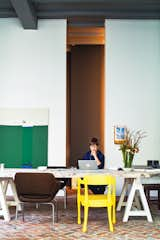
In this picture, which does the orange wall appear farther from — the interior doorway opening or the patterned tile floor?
the patterned tile floor

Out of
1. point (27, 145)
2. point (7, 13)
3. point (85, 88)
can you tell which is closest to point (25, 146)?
point (27, 145)

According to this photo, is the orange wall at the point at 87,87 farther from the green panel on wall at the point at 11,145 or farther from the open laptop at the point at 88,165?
the open laptop at the point at 88,165

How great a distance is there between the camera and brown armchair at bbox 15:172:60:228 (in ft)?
16.9

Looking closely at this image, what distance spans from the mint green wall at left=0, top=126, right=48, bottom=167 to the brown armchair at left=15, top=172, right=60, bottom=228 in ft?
10.3

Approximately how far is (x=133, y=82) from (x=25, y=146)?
2.95 m

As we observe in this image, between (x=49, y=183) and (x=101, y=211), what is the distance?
4.90 feet

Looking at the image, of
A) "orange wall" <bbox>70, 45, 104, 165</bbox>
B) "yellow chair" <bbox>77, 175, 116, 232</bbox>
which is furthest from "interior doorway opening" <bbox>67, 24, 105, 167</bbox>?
"yellow chair" <bbox>77, 175, 116, 232</bbox>

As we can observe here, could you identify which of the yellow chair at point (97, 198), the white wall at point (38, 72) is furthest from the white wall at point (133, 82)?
the yellow chair at point (97, 198)

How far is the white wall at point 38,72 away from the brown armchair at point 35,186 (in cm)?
311

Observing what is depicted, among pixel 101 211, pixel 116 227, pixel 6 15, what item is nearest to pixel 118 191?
pixel 101 211

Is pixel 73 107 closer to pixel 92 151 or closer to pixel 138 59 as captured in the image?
pixel 138 59

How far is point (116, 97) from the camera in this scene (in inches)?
333

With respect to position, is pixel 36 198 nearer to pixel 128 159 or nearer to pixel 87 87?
pixel 128 159

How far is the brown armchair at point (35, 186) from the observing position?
5137 mm
